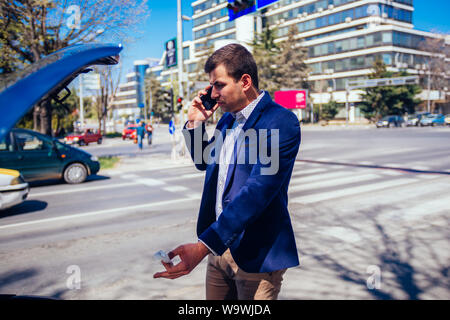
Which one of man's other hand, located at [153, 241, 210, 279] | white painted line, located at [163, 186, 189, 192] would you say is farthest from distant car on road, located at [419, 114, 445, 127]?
man's other hand, located at [153, 241, 210, 279]

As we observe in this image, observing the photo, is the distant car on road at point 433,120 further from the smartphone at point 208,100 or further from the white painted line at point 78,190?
the smartphone at point 208,100

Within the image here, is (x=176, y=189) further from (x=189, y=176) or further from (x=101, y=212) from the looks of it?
(x=101, y=212)

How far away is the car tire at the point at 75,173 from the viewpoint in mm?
11102

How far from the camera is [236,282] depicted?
6.32 feet

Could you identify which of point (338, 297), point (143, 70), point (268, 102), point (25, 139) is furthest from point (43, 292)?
point (143, 70)

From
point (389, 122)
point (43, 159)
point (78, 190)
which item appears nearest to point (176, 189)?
point (78, 190)

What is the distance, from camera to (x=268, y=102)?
6.32 feet

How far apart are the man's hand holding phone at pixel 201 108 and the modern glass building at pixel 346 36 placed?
193 ft

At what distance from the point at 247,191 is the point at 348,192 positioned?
732 cm

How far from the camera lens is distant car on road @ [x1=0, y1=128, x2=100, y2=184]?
32.5 ft

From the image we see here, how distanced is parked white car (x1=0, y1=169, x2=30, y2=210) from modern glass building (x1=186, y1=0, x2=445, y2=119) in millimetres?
54564

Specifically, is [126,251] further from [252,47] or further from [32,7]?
[252,47]

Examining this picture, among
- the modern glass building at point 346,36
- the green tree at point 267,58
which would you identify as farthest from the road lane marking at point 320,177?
the modern glass building at point 346,36

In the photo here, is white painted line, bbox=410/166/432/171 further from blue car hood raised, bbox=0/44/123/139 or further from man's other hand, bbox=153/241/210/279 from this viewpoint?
blue car hood raised, bbox=0/44/123/139
